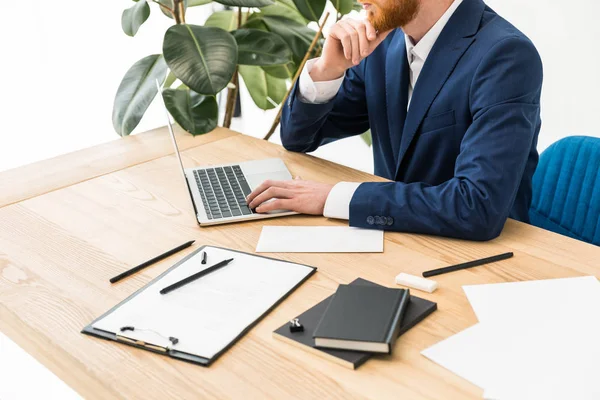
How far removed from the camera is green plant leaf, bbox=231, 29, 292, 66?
1.84 meters

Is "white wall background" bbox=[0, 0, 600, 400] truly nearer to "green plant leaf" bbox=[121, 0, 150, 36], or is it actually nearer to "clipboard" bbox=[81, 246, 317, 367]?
"green plant leaf" bbox=[121, 0, 150, 36]

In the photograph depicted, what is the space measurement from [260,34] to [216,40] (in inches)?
11.0

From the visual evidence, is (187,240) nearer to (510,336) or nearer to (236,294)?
(236,294)

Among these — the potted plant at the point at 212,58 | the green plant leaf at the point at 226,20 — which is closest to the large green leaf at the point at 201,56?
the potted plant at the point at 212,58

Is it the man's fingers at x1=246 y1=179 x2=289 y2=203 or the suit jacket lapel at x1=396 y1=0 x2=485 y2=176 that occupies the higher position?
the suit jacket lapel at x1=396 y1=0 x2=485 y2=176

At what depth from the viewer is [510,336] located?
0.88m

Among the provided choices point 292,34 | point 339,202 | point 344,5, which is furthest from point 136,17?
point 339,202

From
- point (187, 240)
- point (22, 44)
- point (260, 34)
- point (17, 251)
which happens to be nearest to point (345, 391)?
point (187, 240)

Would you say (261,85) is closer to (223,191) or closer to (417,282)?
(223,191)

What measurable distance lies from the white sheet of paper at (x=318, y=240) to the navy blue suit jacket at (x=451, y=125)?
41 mm

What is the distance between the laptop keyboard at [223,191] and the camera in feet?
4.31

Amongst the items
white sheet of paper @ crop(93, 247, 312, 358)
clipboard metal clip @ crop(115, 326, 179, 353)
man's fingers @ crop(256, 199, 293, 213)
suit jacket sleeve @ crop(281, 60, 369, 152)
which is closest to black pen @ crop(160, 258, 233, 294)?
white sheet of paper @ crop(93, 247, 312, 358)

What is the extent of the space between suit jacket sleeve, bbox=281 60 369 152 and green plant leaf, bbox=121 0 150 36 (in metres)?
0.55

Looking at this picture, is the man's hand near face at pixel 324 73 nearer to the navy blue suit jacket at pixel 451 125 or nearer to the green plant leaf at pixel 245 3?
the navy blue suit jacket at pixel 451 125
